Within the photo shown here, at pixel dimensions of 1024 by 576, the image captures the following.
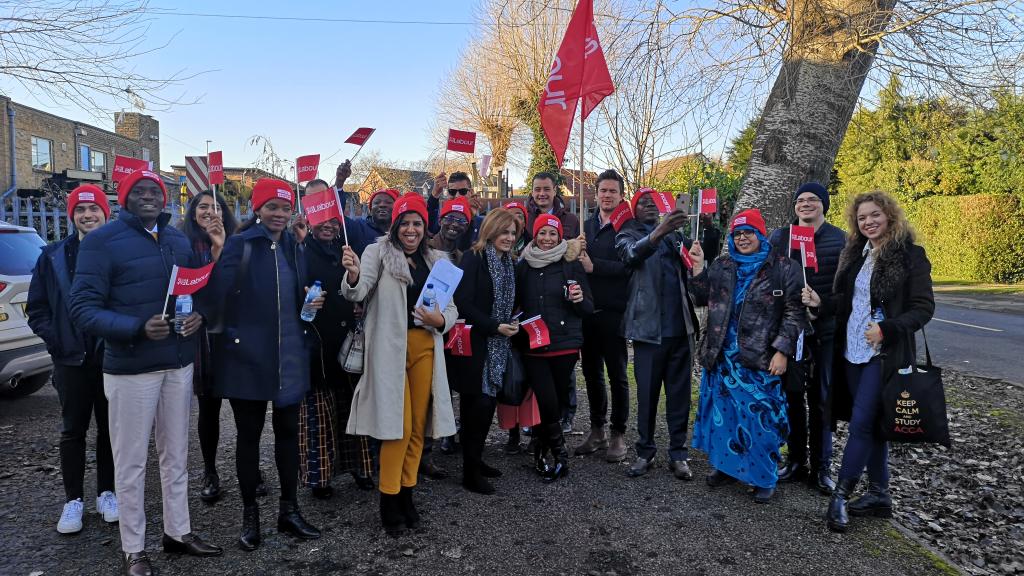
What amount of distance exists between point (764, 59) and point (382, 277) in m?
4.78

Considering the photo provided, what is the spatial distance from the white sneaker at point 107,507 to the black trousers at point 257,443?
0.95 metres

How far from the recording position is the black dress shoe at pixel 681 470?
4.63m

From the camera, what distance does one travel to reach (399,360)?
375 cm

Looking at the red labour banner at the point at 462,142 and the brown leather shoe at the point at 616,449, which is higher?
the red labour banner at the point at 462,142

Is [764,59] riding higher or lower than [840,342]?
higher

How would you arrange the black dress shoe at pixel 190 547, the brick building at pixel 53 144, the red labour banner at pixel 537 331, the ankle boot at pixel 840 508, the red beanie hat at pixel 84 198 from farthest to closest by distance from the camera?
1. the brick building at pixel 53 144
2. the red labour banner at pixel 537 331
3. the red beanie hat at pixel 84 198
4. the ankle boot at pixel 840 508
5. the black dress shoe at pixel 190 547

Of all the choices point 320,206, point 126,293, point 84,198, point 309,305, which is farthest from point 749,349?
point 84,198

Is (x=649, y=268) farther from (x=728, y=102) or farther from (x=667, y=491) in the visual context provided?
(x=728, y=102)

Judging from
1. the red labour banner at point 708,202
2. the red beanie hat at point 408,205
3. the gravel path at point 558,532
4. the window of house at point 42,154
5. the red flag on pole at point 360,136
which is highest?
the window of house at point 42,154

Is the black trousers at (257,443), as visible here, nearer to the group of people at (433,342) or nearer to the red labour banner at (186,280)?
the group of people at (433,342)

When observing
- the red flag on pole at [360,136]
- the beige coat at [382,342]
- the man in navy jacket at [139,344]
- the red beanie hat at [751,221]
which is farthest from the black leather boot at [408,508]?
the red flag on pole at [360,136]

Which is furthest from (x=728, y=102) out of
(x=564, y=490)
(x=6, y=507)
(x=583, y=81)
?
(x=6, y=507)

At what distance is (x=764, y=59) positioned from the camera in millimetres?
6438

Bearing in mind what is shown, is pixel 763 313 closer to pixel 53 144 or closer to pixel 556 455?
pixel 556 455
